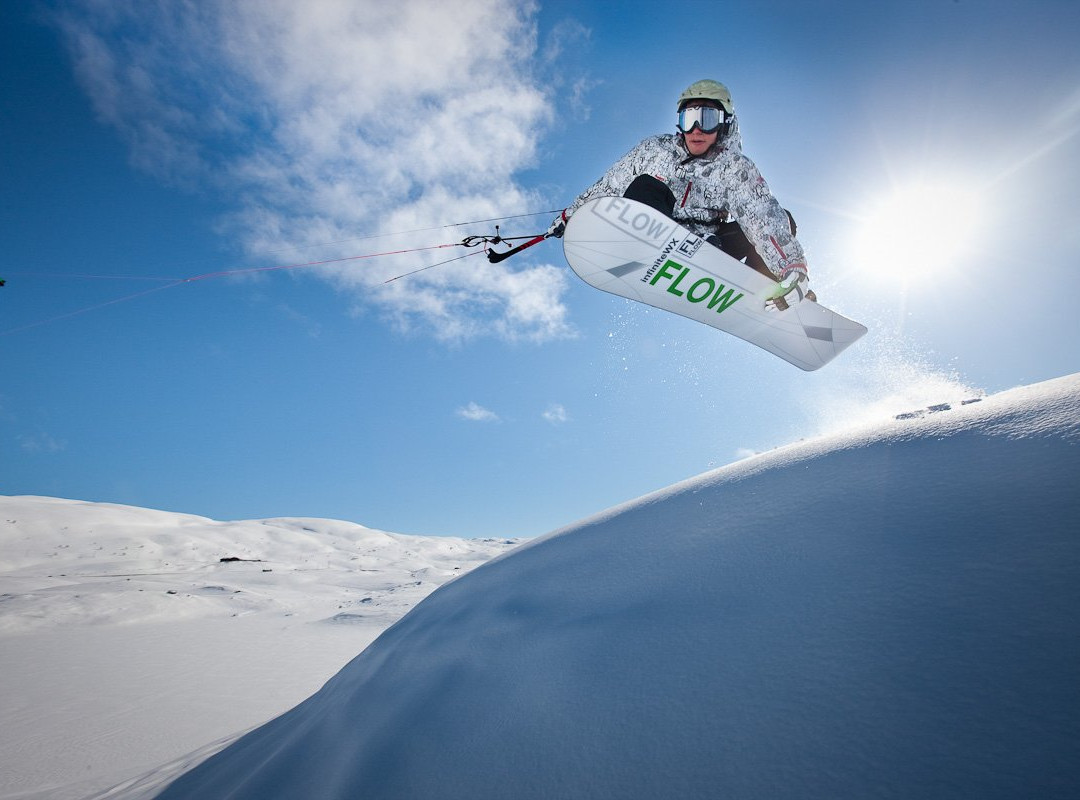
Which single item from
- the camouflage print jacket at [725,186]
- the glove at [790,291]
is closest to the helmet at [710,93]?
the camouflage print jacket at [725,186]

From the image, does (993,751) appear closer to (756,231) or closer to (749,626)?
(749,626)

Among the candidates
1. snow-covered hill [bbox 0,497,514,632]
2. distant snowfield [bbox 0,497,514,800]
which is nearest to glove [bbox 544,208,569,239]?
distant snowfield [bbox 0,497,514,800]

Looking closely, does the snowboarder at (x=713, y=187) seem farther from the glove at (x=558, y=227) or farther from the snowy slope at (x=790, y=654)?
the snowy slope at (x=790, y=654)

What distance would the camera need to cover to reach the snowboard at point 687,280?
5797 mm

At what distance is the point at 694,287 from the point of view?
20.0ft

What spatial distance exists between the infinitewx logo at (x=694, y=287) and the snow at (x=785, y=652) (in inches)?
158

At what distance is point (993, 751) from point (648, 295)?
19.6 feet

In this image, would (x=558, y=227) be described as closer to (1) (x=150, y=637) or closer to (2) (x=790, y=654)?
(2) (x=790, y=654)

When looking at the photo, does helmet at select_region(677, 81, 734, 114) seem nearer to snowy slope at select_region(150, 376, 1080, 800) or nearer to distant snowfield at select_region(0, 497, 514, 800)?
snowy slope at select_region(150, 376, 1080, 800)

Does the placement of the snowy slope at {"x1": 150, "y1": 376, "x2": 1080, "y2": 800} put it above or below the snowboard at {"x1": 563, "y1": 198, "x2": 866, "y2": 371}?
below

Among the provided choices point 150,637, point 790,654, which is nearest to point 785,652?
point 790,654

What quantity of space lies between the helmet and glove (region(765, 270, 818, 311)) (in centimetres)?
208

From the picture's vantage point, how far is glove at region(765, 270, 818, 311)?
214 inches

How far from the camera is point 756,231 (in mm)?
5281
